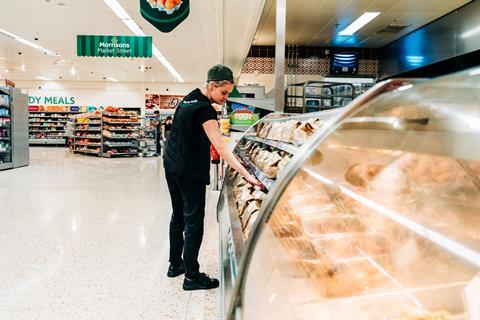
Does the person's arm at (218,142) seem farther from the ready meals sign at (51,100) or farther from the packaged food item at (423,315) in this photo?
the ready meals sign at (51,100)

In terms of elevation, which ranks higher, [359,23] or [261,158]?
[359,23]

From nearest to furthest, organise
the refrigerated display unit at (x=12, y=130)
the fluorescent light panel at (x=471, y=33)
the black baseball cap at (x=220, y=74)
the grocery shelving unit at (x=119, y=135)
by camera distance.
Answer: the black baseball cap at (x=220, y=74), the fluorescent light panel at (x=471, y=33), the refrigerated display unit at (x=12, y=130), the grocery shelving unit at (x=119, y=135)

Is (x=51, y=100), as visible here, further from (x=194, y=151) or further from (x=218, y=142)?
(x=218, y=142)

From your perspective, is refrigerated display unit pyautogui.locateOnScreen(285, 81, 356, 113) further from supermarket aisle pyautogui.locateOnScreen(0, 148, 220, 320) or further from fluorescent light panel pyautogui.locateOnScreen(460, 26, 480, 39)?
supermarket aisle pyautogui.locateOnScreen(0, 148, 220, 320)

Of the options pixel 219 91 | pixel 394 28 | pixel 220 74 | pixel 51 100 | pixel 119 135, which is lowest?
pixel 119 135

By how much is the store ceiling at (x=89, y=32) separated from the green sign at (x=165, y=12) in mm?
2197

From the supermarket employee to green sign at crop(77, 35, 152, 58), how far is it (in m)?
7.56

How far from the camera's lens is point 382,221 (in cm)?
121

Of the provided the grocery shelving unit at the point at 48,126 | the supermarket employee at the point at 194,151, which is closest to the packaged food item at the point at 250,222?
the supermarket employee at the point at 194,151

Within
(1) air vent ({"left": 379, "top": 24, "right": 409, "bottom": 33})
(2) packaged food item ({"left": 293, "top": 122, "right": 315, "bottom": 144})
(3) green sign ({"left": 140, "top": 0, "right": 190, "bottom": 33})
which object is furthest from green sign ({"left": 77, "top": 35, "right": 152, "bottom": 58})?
(2) packaged food item ({"left": 293, "top": 122, "right": 315, "bottom": 144})

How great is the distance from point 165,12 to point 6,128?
6376 millimetres

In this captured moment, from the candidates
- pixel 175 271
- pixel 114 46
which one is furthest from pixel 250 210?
pixel 114 46

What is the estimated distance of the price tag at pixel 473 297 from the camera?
91 centimetres

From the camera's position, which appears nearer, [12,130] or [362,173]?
[362,173]
